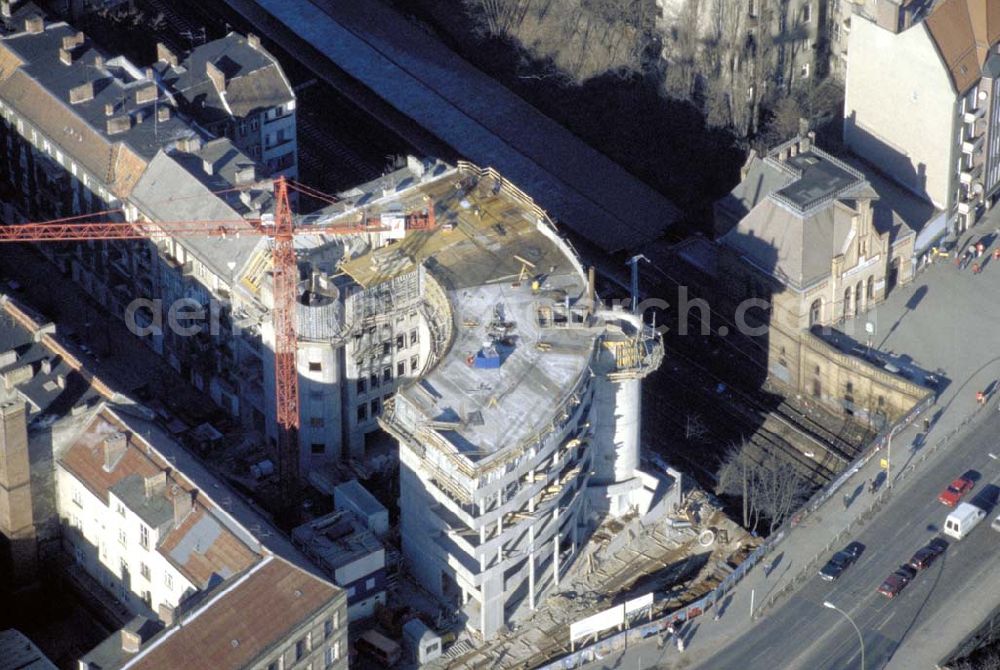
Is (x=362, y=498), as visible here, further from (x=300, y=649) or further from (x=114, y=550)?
(x=300, y=649)

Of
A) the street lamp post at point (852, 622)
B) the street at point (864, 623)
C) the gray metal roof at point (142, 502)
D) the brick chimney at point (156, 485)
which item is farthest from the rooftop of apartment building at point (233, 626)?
the street lamp post at point (852, 622)

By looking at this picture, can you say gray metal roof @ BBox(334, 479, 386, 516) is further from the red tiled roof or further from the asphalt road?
the asphalt road

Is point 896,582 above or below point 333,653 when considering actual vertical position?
above

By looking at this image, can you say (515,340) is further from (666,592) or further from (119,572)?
(119,572)

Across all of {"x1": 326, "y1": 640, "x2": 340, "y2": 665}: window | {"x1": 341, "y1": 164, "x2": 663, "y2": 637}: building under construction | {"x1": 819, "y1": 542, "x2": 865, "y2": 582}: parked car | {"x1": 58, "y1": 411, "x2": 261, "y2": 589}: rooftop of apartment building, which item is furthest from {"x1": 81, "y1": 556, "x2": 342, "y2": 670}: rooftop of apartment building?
{"x1": 819, "y1": 542, "x2": 865, "y2": 582}: parked car

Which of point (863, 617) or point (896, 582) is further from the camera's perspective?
point (896, 582)

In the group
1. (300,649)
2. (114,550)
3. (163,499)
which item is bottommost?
(114,550)

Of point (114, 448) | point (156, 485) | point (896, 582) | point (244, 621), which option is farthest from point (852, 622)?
point (114, 448)
